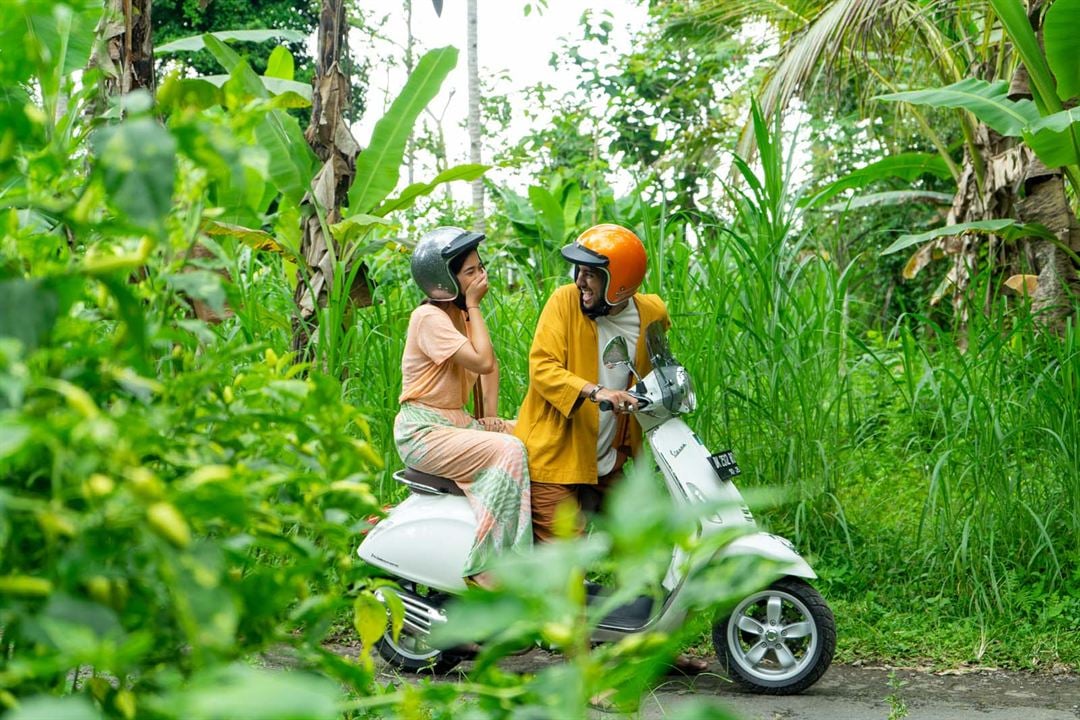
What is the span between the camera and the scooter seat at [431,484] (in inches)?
183

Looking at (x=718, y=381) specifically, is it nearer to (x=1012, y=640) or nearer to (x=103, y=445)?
(x=1012, y=640)

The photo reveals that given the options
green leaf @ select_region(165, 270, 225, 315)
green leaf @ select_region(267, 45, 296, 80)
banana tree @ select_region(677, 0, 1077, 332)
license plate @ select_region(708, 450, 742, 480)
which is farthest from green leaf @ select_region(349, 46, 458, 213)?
green leaf @ select_region(165, 270, 225, 315)

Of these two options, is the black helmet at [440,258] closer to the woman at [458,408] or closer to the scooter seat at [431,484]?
the woman at [458,408]

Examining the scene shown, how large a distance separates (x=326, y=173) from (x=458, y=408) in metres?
2.11

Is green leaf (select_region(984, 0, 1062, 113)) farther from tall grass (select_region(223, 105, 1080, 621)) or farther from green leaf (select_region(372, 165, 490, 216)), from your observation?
green leaf (select_region(372, 165, 490, 216))

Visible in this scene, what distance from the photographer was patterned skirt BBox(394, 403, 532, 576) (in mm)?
4477

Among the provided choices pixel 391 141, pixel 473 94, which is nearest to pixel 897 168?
pixel 391 141

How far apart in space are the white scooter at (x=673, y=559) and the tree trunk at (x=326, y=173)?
178 cm

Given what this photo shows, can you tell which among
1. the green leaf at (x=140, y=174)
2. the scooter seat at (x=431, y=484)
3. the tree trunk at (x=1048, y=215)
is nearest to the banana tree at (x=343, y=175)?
the scooter seat at (x=431, y=484)

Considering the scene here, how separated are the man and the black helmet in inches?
15.1

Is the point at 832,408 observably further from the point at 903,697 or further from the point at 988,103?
the point at 988,103

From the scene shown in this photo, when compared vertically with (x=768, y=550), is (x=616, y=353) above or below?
above

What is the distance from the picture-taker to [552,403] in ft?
14.9

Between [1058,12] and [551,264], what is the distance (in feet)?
9.36
